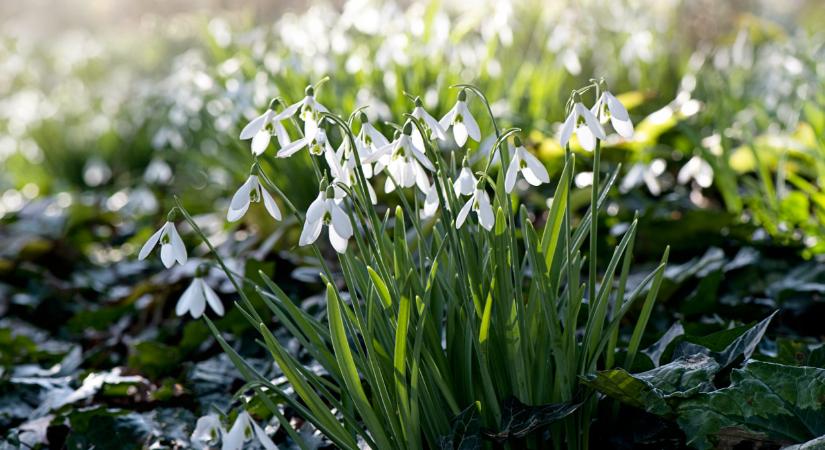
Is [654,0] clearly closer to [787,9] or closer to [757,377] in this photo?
[757,377]

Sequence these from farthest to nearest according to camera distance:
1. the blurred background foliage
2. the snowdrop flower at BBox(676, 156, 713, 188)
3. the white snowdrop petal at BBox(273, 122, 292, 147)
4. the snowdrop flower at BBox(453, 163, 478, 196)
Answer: the snowdrop flower at BBox(676, 156, 713, 188), the blurred background foliage, the white snowdrop petal at BBox(273, 122, 292, 147), the snowdrop flower at BBox(453, 163, 478, 196)

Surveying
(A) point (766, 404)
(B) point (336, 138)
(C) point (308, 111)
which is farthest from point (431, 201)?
(B) point (336, 138)

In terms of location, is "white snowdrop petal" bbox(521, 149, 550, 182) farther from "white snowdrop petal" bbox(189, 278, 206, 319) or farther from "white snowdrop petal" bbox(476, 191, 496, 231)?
"white snowdrop petal" bbox(189, 278, 206, 319)

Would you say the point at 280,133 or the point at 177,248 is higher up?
the point at 280,133

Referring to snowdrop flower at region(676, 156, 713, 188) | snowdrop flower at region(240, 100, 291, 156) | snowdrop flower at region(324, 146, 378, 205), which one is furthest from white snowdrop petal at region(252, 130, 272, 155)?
snowdrop flower at region(676, 156, 713, 188)

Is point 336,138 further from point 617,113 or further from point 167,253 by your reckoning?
point 617,113

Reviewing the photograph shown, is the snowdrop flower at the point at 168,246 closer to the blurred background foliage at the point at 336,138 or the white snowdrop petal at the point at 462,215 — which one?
the white snowdrop petal at the point at 462,215

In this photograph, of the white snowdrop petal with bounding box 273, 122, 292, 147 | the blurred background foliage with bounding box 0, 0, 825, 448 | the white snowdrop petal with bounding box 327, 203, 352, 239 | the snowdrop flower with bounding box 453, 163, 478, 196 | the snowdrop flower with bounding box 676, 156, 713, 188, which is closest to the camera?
the white snowdrop petal with bounding box 327, 203, 352, 239
